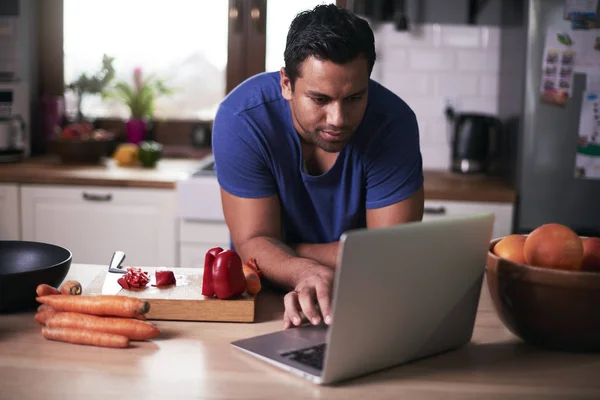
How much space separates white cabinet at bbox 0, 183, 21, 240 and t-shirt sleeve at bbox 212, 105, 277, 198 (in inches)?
67.9

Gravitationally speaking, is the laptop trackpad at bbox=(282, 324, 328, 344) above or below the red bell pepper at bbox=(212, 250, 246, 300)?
below

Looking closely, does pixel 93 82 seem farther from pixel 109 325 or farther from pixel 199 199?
pixel 109 325

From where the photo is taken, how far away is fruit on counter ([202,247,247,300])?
5.13ft

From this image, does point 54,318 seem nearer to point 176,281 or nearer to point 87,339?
point 87,339

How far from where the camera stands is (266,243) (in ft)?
6.38

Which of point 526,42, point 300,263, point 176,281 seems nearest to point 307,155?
point 300,263

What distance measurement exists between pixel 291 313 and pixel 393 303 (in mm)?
291

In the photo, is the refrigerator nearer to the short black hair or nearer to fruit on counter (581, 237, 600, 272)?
the short black hair

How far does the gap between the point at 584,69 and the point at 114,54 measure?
2.29 meters

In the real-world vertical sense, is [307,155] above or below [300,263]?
above

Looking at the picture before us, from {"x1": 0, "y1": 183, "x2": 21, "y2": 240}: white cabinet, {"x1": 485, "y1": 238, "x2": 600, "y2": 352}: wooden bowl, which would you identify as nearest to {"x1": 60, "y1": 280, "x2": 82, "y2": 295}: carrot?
{"x1": 485, "y1": 238, "x2": 600, "y2": 352}: wooden bowl

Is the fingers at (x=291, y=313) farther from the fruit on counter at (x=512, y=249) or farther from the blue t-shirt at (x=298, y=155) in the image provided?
the blue t-shirt at (x=298, y=155)

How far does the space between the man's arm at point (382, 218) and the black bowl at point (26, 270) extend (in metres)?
0.60

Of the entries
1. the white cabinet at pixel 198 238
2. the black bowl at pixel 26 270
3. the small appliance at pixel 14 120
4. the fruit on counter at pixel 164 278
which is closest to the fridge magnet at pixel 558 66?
the white cabinet at pixel 198 238
